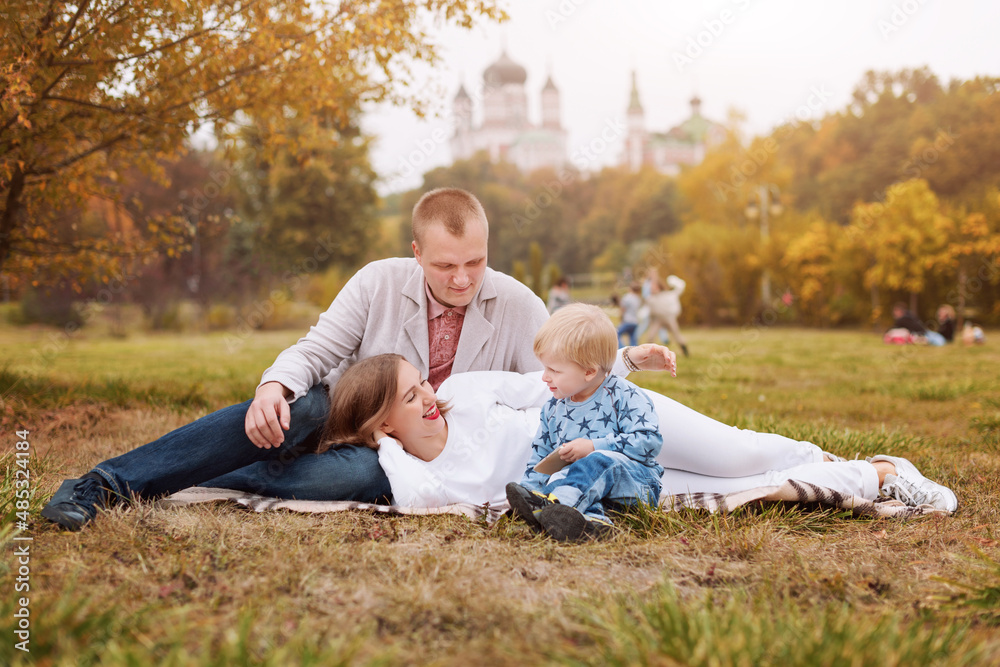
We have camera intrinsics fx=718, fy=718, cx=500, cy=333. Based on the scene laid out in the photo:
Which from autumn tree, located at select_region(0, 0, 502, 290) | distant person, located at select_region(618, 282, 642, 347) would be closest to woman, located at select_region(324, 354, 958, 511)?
autumn tree, located at select_region(0, 0, 502, 290)

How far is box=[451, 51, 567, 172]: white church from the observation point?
334 feet

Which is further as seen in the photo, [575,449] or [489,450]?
[489,450]

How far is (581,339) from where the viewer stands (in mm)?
2604

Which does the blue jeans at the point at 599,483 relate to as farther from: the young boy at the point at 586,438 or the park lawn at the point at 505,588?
the park lawn at the point at 505,588

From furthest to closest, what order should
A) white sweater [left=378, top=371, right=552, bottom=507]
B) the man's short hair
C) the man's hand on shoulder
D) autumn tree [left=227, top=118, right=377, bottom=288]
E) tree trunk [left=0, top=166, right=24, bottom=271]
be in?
1. autumn tree [left=227, top=118, right=377, bottom=288]
2. tree trunk [left=0, top=166, right=24, bottom=271]
3. the man's short hair
4. white sweater [left=378, top=371, right=552, bottom=507]
5. the man's hand on shoulder

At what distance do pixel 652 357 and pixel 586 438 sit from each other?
16.9 inches

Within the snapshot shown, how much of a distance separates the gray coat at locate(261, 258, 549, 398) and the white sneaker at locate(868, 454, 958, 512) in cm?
161

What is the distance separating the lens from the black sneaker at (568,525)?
246 cm

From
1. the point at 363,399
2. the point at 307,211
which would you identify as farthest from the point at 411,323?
the point at 307,211

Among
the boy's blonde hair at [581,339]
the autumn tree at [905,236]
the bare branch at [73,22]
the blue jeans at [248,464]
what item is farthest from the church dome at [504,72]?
the boy's blonde hair at [581,339]

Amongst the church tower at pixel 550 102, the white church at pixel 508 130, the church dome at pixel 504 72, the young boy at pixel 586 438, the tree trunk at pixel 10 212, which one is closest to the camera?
the young boy at pixel 586 438

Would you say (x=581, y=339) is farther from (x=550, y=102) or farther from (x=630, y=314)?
(x=550, y=102)

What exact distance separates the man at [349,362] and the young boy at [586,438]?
2.27ft

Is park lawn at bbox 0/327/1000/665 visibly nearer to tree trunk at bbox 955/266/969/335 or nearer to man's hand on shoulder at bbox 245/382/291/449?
man's hand on shoulder at bbox 245/382/291/449
